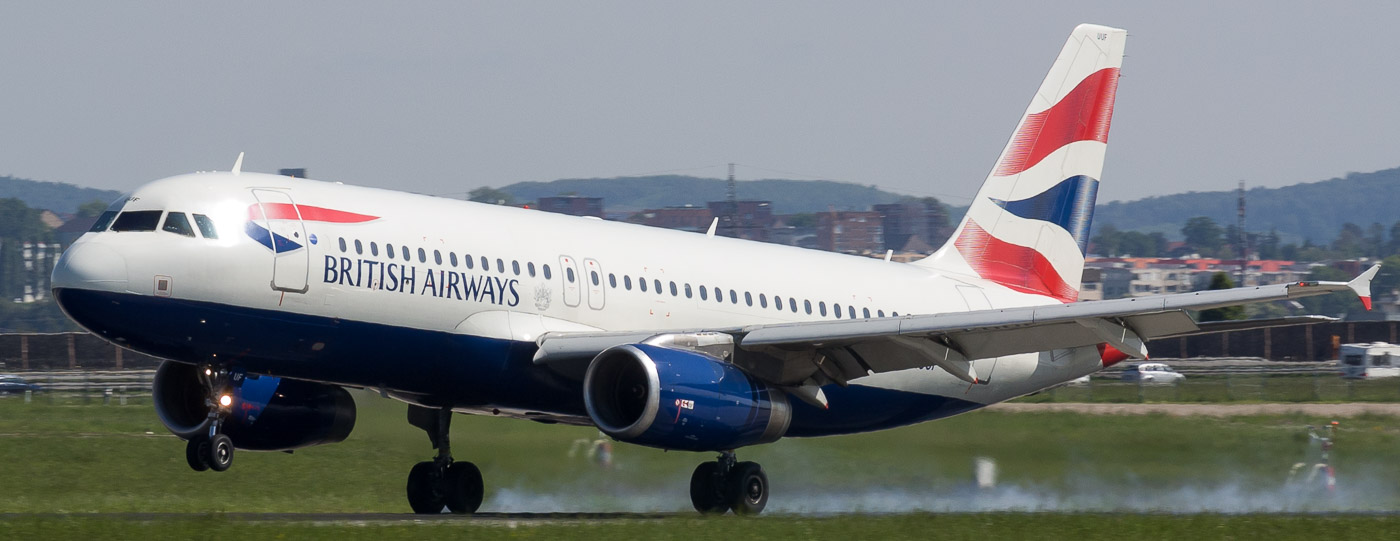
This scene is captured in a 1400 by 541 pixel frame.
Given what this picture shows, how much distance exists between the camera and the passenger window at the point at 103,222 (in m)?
19.1

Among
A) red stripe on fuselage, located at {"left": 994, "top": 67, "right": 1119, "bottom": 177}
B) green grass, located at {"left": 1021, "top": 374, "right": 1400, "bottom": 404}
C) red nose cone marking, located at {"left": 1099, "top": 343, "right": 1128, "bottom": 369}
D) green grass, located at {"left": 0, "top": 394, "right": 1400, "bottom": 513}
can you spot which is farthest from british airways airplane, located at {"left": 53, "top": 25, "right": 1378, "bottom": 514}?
green grass, located at {"left": 1021, "top": 374, "right": 1400, "bottom": 404}

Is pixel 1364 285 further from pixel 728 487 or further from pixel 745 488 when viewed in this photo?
pixel 728 487

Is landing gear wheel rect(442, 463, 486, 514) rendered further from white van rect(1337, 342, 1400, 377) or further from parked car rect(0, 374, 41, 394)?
white van rect(1337, 342, 1400, 377)

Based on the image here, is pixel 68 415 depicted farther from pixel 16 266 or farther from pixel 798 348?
pixel 16 266

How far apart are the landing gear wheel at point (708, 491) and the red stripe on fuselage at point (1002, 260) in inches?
308

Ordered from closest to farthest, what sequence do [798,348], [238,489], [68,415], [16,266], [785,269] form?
[798,348], [785,269], [238,489], [68,415], [16,266]

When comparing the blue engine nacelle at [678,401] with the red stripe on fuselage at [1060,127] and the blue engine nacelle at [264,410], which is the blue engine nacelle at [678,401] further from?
the red stripe on fuselage at [1060,127]

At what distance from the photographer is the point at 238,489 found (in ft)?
101

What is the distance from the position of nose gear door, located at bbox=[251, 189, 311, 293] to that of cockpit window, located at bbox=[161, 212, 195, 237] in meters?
0.77

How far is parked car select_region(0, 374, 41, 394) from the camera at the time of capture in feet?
194

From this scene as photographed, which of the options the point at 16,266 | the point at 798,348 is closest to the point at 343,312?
the point at 798,348

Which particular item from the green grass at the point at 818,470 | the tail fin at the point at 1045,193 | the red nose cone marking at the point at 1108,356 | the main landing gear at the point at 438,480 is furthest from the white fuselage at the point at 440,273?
the tail fin at the point at 1045,193

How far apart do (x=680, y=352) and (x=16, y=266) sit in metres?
177

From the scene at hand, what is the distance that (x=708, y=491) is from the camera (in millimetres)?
22797
